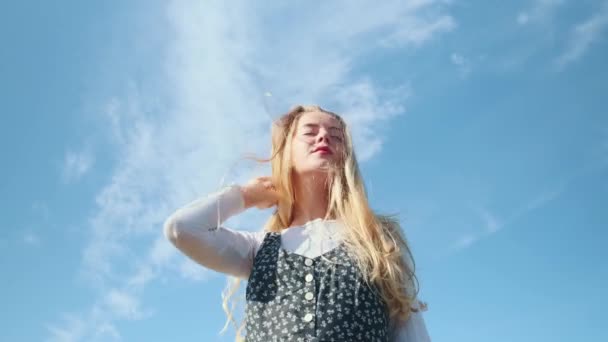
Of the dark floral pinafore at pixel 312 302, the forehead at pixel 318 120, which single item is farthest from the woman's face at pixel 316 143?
the dark floral pinafore at pixel 312 302

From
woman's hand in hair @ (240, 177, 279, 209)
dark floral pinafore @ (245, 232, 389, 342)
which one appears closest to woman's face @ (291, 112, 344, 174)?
woman's hand in hair @ (240, 177, 279, 209)

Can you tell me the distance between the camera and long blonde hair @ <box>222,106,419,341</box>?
365 centimetres

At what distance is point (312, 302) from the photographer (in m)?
3.40

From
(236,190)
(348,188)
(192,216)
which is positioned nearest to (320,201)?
(348,188)

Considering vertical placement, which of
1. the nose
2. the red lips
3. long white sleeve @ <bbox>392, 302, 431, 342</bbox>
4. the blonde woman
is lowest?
long white sleeve @ <bbox>392, 302, 431, 342</bbox>

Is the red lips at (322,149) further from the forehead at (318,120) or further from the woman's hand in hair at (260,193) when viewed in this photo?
the woman's hand in hair at (260,193)

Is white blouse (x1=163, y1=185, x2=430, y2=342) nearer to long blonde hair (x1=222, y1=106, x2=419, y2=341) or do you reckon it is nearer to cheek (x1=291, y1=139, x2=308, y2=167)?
long blonde hair (x1=222, y1=106, x2=419, y2=341)

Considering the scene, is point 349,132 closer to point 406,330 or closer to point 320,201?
point 320,201

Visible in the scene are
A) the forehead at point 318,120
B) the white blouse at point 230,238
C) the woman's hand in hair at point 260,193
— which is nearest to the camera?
the white blouse at point 230,238

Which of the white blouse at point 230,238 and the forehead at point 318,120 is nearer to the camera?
the white blouse at point 230,238

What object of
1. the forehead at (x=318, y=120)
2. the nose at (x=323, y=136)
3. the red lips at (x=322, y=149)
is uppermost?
the forehead at (x=318, y=120)

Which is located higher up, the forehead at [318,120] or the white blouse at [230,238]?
the forehead at [318,120]

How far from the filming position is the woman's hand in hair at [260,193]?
166 inches

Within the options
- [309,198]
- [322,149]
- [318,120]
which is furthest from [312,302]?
[318,120]
